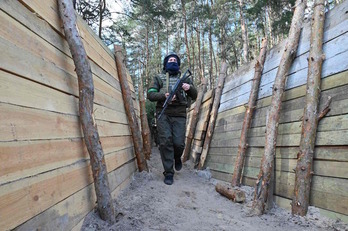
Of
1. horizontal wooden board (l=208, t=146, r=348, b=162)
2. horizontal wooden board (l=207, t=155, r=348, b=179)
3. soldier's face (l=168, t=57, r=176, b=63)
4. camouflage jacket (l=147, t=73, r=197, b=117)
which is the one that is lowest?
horizontal wooden board (l=207, t=155, r=348, b=179)

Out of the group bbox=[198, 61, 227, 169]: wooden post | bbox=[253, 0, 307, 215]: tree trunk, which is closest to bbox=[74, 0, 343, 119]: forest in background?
bbox=[253, 0, 307, 215]: tree trunk

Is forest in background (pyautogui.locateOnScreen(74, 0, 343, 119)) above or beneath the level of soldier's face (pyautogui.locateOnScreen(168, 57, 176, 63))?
above

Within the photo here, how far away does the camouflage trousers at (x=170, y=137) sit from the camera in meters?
4.56

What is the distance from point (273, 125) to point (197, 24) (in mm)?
23326

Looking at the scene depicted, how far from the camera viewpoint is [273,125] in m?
3.19

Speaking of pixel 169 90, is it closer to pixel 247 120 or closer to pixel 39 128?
pixel 247 120

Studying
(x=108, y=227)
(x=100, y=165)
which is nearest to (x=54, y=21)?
(x=100, y=165)

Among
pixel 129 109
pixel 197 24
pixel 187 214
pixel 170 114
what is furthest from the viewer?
pixel 197 24

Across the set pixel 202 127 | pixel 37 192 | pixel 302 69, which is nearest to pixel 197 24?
pixel 202 127

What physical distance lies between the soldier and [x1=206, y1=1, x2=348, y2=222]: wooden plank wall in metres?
0.96

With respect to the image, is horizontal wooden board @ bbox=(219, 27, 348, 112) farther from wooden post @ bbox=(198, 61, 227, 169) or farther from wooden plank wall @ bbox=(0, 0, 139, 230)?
wooden plank wall @ bbox=(0, 0, 139, 230)

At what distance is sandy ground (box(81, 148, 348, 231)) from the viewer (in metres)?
2.43

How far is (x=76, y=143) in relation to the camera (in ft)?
7.45

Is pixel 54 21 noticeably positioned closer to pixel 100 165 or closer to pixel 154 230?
pixel 100 165
